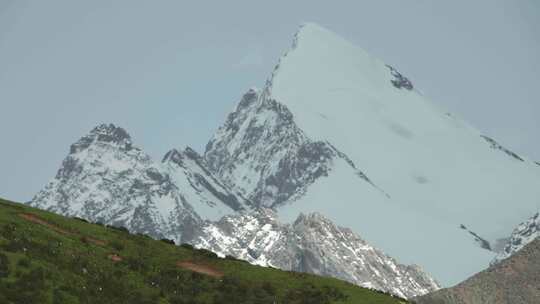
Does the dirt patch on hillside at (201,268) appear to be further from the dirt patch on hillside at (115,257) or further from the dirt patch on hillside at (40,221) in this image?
the dirt patch on hillside at (40,221)

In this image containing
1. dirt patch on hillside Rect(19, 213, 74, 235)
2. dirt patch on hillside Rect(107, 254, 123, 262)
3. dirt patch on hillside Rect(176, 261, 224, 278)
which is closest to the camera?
dirt patch on hillside Rect(107, 254, 123, 262)

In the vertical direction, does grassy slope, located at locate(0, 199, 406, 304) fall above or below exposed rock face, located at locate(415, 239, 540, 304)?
below

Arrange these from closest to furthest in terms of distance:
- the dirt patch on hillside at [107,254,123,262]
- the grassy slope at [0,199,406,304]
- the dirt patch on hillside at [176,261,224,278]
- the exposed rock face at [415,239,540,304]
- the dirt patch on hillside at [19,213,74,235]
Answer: the grassy slope at [0,199,406,304] → the dirt patch on hillside at [107,254,123,262] → the dirt patch on hillside at [176,261,224,278] → the dirt patch on hillside at [19,213,74,235] → the exposed rock face at [415,239,540,304]

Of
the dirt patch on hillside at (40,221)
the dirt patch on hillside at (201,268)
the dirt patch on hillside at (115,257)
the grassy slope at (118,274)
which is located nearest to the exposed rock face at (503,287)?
the grassy slope at (118,274)

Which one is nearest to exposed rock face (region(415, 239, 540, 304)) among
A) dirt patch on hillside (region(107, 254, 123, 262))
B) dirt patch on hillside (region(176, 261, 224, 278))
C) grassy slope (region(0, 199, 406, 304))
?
grassy slope (region(0, 199, 406, 304))

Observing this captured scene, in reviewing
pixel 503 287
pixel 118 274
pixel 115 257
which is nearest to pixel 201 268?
pixel 115 257

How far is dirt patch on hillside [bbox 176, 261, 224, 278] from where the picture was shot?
247 feet

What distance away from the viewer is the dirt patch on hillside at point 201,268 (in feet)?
247

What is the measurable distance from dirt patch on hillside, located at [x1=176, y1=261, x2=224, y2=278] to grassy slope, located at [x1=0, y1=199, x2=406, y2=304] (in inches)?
14.3

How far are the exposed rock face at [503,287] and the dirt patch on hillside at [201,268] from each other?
57.5 ft

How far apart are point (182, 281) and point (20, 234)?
9.63 m

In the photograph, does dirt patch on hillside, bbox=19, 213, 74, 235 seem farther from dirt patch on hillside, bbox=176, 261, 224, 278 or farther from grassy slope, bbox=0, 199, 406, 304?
dirt patch on hillside, bbox=176, 261, 224, 278

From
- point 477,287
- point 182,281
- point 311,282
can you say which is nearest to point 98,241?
point 182,281

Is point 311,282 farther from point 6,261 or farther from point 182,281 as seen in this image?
point 6,261
